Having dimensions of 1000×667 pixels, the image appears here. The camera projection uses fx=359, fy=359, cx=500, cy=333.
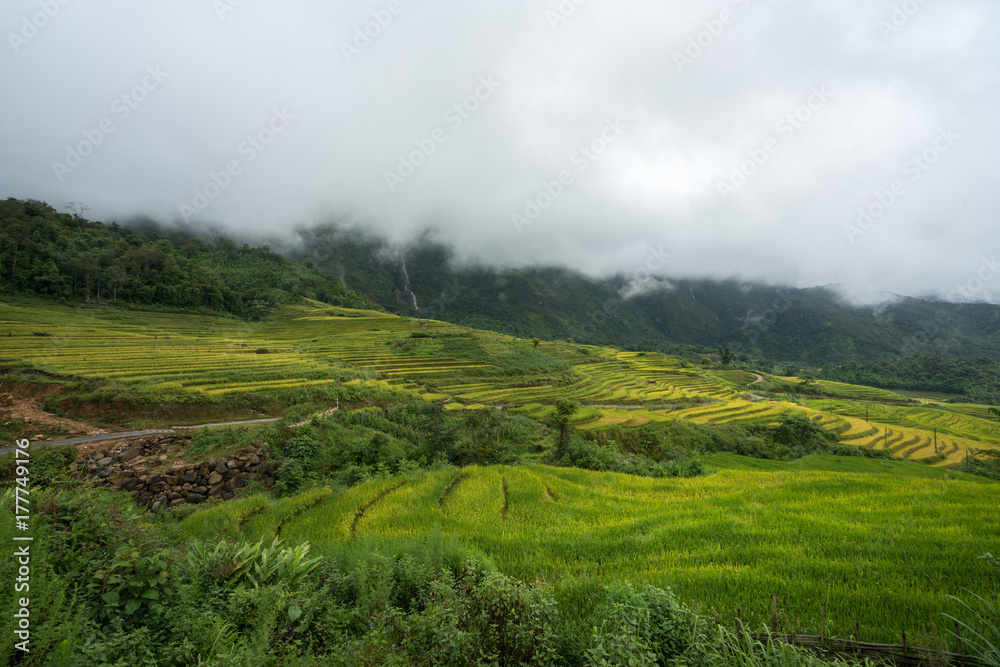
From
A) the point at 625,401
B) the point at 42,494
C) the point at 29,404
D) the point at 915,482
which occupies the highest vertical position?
the point at 42,494

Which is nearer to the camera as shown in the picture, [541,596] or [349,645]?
[349,645]

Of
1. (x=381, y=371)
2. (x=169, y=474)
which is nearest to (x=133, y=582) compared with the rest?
(x=169, y=474)

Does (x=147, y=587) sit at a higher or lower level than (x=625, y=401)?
higher

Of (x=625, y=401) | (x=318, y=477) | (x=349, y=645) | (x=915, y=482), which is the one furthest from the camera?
(x=625, y=401)

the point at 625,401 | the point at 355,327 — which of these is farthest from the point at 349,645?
the point at 355,327

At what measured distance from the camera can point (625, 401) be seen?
1981 inches

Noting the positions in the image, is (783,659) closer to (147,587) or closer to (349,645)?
(349,645)

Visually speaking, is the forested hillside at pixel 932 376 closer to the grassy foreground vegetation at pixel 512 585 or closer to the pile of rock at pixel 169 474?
the grassy foreground vegetation at pixel 512 585

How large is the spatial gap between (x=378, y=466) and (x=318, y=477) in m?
2.31

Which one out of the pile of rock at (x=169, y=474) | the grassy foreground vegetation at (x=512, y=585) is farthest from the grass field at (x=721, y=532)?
the pile of rock at (x=169, y=474)

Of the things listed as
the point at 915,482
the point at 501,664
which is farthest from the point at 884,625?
the point at 915,482

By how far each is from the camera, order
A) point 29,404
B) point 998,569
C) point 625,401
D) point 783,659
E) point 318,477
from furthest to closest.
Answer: point 625,401 → point 29,404 → point 318,477 → point 998,569 → point 783,659

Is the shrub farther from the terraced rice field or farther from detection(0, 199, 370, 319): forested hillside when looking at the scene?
detection(0, 199, 370, 319): forested hillside

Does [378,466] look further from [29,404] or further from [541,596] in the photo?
[29,404]
